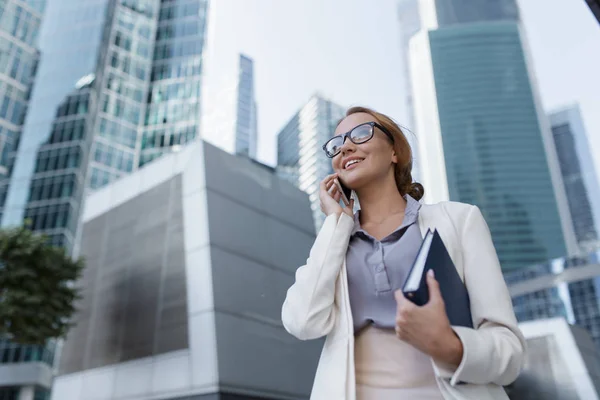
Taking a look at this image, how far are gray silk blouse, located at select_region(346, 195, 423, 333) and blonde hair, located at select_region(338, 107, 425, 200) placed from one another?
0.23 m

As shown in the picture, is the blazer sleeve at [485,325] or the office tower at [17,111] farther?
the office tower at [17,111]

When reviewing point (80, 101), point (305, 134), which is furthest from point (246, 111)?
point (80, 101)

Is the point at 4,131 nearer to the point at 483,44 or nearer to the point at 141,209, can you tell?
the point at 141,209

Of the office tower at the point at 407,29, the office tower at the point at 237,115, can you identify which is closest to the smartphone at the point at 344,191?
the office tower at the point at 237,115

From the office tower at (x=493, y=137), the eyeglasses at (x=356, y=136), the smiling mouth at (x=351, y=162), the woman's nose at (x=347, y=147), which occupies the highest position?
the office tower at (x=493, y=137)

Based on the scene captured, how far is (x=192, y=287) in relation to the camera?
10477 mm

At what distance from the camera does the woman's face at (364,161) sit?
5.92 ft

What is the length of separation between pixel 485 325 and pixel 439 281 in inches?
8.6

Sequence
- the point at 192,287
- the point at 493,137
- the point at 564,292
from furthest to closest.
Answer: the point at 493,137 → the point at 564,292 → the point at 192,287

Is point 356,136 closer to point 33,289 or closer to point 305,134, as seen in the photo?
point 33,289

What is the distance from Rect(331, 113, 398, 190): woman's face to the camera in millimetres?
1806

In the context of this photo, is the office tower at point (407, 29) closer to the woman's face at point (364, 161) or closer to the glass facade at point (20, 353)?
the glass facade at point (20, 353)

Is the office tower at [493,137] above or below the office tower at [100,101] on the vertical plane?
above

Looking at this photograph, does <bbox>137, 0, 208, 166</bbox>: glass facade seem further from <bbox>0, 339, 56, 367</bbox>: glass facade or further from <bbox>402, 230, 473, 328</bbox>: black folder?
<bbox>402, 230, 473, 328</bbox>: black folder
